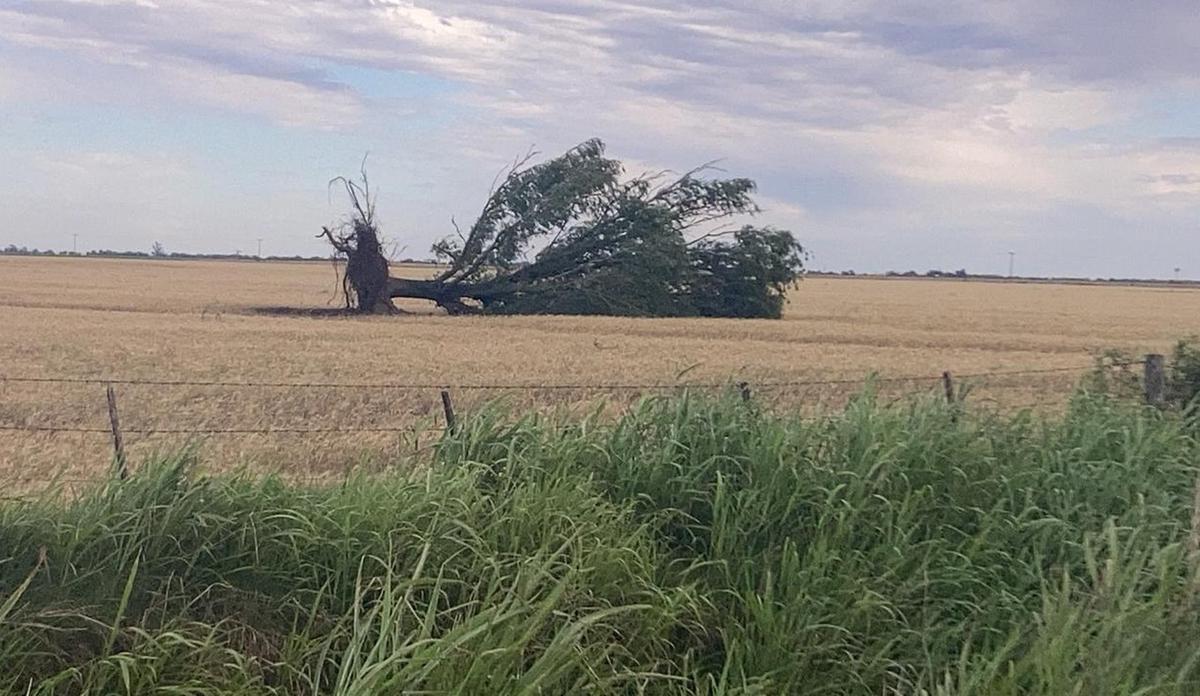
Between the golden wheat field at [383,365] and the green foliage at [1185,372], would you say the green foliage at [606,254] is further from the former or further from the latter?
the green foliage at [1185,372]

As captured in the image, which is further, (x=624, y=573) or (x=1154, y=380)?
(x=1154, y=380)

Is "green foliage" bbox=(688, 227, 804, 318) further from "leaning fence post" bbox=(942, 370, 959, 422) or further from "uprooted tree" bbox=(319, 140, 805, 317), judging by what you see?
"leaning fence post" bbox=(942, 370, 959, 422)

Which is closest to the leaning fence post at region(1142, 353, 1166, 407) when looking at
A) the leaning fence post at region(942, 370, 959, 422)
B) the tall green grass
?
the leaning fence post at region(942, 370, 959, 422)

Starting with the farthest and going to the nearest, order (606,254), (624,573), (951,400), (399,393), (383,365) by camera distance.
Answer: (606,254) < (383,365) < (399,393) < (951,400) < (624,573)

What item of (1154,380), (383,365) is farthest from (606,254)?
(1154,380)

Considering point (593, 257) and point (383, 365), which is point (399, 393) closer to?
point (383, 365)

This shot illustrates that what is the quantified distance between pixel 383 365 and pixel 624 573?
16404 mm

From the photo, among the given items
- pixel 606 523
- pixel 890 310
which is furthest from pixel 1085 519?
pixel 890 310

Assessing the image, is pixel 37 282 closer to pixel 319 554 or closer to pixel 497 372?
pixel 497 372

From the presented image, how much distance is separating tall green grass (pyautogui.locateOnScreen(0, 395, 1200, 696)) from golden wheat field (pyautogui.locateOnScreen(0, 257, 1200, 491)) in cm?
70

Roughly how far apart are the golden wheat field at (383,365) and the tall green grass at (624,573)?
700mm

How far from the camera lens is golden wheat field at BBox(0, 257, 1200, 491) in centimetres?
1044

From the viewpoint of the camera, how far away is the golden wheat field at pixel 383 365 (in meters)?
10.4

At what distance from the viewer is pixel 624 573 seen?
4.54 m
